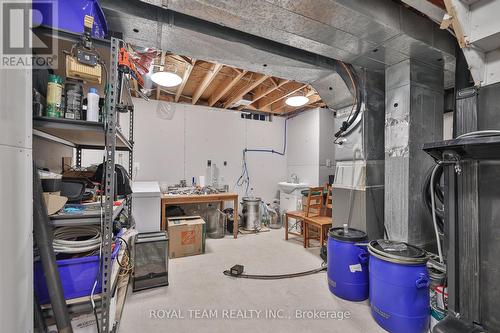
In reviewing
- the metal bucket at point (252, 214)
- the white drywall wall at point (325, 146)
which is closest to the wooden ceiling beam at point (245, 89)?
the white drywall wall at point (325, 146)

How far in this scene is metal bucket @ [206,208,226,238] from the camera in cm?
401

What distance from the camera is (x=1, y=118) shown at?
87 cm

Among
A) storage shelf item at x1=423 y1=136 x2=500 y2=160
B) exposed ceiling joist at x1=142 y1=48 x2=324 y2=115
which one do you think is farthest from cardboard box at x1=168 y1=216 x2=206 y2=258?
storage shelf item at x1=423 y1=136 x2=500 y2=160

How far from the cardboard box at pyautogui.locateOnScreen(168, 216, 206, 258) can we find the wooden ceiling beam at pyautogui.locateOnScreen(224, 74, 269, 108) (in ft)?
7.33

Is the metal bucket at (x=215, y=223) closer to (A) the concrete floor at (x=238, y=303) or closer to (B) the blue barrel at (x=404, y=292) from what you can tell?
(A) the concrete floor at (x=238, y=303)

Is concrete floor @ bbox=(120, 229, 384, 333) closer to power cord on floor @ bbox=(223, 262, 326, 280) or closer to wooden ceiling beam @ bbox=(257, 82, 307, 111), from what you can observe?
power cord on floor @ bbox=(223, 262, 326, 280)

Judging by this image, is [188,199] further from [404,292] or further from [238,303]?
[404,292]

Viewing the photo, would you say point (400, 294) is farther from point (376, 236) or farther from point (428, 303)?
point (376, 236)

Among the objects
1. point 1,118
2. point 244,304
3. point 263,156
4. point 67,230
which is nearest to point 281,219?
point 263,156

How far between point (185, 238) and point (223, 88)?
2.59 meters

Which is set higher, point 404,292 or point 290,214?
point 290,214

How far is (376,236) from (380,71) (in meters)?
1.92

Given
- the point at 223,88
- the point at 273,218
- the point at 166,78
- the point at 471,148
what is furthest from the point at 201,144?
the point at 471,148

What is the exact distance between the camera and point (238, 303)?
2.04 metres
